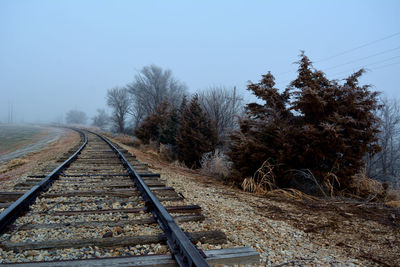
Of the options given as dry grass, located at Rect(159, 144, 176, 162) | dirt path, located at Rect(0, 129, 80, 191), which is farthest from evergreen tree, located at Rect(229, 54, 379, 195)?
dry grass, located at Rect(159, 144, 176, 162)

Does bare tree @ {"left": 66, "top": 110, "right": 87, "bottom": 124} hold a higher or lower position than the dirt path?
higher

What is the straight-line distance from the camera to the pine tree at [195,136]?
13.9 m

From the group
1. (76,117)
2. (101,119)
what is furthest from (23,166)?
(76,117)

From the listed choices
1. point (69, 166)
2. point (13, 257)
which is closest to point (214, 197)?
point (13, 257)

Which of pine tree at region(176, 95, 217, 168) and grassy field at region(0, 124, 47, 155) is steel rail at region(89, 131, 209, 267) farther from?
grassy field at region(0, 124, 47, 155)

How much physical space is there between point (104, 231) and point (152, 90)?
34.8m

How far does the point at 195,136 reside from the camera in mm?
13797

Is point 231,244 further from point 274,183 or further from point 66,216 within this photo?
point 274,183

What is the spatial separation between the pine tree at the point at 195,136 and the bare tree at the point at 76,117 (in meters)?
133

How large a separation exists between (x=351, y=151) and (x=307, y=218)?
291 centimetres

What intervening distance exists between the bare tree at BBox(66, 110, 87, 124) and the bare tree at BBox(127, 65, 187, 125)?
10643 cm

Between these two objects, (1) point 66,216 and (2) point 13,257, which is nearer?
(2) point 13,257

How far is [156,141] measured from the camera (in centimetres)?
1942

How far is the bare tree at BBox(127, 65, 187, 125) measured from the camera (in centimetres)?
3591
